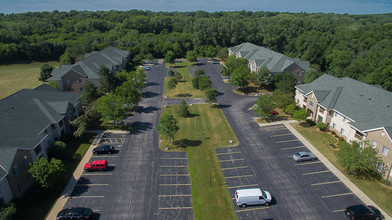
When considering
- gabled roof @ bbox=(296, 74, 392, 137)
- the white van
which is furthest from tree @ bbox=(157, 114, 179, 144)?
gabled roof @ bbox=(296, 74, 392, 137)

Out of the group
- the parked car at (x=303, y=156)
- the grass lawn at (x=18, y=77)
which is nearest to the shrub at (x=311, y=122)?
the parked car at (x=303, y=156)

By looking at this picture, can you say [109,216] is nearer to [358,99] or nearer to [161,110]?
[161,110]

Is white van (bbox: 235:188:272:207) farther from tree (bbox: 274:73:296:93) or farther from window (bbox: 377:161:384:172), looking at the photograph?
tree (bbox: 274:73:296:93)

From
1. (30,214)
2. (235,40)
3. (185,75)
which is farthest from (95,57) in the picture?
(235,40)

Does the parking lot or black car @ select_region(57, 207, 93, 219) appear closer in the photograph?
black car @ select_region(57, 207, 93, 219)

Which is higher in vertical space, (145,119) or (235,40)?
(235,40)

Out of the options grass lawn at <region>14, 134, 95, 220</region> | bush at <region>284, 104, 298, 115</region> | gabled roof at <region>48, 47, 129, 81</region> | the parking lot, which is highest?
gabled roof at <region>48, 47, 129, 81</region>

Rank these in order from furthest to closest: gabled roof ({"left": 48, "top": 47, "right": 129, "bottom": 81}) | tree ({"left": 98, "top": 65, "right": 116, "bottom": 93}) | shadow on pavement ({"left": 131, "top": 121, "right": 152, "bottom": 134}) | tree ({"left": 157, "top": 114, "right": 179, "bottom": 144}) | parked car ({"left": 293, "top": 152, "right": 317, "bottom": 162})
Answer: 1. gabled roof ({"left": 48, "top": 47, "right": 129, "bottom": 81})
2. tree ({"left": 98, "top": 65, "right": 116, "bottom": 93})
3. shadow on pavement ({"left": 131, "top": 121, "right": 152, "bottom": 134})
4. tree ({"left": 157, "top": 114, "right": 179, "bottom": 144})
5. parked car ({"left": 293, "top": 152, "right": 317, "bottom": 162})
